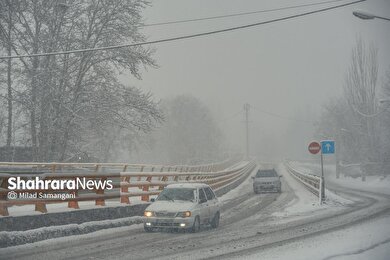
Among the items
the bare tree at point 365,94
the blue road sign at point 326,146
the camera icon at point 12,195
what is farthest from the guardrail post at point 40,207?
the bare tree at point 365,94

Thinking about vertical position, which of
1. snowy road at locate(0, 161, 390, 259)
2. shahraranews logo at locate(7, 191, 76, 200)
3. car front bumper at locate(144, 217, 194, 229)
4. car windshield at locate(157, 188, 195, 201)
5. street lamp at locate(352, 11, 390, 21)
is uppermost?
street lamp at locate(352, 11, 390, 21)

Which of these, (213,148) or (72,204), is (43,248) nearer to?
(72,204)

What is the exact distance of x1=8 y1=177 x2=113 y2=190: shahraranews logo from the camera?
12.6 m

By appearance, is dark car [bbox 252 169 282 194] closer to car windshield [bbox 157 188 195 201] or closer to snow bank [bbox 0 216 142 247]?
car windshield [bbox 157 188 195 201]

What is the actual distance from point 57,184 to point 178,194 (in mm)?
4234

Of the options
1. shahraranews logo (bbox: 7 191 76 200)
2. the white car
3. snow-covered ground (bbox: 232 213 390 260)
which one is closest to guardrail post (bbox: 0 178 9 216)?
shahraranews logo (bbox: 7 191 76 200)

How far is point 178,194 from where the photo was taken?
1669 centimetres

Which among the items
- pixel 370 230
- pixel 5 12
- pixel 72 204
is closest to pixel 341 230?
A: pixel 370 230

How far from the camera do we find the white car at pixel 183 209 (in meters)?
15.0

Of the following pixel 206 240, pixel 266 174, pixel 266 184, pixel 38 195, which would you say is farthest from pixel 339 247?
pixel 266 174

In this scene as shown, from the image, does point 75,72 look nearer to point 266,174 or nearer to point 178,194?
point 266,174

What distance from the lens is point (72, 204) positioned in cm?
1460

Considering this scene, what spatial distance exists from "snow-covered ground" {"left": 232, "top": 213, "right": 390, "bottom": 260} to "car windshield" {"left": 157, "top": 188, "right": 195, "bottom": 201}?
4600 mm

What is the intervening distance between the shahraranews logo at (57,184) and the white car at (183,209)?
75.1 inches
